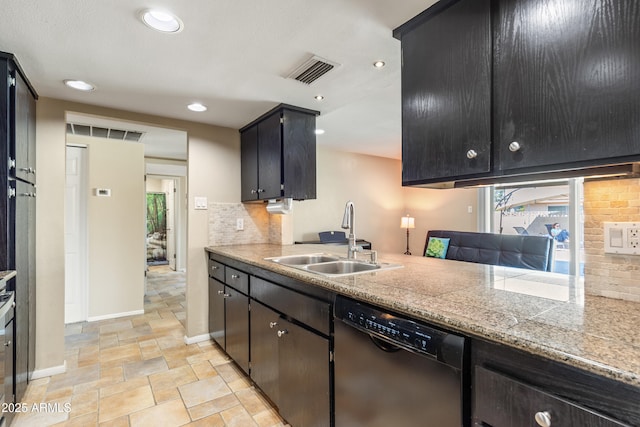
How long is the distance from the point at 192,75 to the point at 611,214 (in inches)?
89.9

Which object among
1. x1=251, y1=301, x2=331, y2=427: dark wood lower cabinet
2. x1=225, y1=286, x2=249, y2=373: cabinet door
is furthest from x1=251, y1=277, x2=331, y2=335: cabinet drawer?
x1=225, y1=286, x2=249, y2=373: cabinet door

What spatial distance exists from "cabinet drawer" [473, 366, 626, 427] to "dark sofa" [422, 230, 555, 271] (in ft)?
10.5

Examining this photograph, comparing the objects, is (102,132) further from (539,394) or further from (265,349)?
(539,394)

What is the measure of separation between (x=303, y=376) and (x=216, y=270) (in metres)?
1.54

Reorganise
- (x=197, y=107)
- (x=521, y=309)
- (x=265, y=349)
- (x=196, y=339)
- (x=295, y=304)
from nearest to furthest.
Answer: (x=521, y=309)
(x=295, y=304)
(x=265, y=349)
(x=197, y=107)
(x=196, y=339)

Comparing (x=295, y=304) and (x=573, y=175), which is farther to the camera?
(x=295, y=304)

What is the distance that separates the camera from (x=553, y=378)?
732 millimetres

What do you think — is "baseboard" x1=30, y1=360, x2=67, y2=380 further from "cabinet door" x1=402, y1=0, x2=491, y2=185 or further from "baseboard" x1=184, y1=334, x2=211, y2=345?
"cabinet door" x1=402, y1=0, x2=491, y2=185

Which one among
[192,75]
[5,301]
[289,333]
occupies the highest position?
[192,75]

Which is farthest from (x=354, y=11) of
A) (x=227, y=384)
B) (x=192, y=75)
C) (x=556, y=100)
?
(x=227, y=384)

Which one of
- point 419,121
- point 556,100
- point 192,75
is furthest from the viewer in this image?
point 192,75

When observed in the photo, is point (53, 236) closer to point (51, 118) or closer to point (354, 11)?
point (51, 118)

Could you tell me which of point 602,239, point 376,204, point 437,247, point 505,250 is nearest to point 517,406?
point 602,239

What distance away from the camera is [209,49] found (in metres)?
1.77
